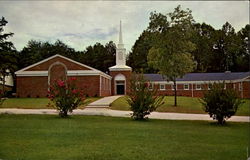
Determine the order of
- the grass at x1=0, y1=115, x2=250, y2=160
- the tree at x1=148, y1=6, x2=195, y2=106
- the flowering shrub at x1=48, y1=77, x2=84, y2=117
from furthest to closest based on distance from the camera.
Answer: the tree at x1=148, y1=6, x2=195, y2=106 < the flowering shrub at x1=48, y1=77, x2=84, y2=117 < the grass at x1=0, y1=115, x2=250, y2=160

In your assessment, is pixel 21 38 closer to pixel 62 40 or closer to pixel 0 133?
pixel 62 40

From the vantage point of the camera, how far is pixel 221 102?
10859mm

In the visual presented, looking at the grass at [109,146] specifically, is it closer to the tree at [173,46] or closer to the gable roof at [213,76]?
the tree at [173,46]

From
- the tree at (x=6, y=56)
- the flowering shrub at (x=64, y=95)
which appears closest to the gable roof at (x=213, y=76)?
the flowering shrub at (x=64, y=95)

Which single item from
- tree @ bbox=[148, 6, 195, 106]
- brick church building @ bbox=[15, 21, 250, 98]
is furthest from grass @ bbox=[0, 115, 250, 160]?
tree @ bbox=[148, 6, 195, 106]

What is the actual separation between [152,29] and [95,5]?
1209 centimetres

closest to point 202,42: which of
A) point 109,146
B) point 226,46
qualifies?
point 226,46

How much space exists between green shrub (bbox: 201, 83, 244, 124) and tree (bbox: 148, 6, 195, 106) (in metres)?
7.29

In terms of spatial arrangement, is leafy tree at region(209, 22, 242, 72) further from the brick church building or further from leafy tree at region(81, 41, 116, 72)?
leafy tree at region(81, 41, 116, 72)

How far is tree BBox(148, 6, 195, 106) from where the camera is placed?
59.7 feet

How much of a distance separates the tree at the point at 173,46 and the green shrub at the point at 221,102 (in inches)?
287

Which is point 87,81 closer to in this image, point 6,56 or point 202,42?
point 202,42

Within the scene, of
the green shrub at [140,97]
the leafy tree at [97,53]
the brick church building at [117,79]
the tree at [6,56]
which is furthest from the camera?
the brick church building at [117,79]

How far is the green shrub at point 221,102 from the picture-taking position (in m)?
10.8
